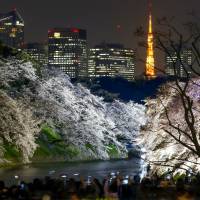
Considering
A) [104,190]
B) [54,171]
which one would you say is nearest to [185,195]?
[104,190]

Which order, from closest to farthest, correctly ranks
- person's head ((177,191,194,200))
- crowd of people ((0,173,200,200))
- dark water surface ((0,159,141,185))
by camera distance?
person's head ((177,191,194,200)), crowd of people ((0,173,200,200)), dark water surface ((0,159,141,185))

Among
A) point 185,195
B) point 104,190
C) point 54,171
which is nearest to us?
point 185,195

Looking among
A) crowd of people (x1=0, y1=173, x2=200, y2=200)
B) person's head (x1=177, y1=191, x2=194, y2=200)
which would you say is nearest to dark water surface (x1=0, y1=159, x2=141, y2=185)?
crowd of people (x1=0, y1=173, x2=200, y2=200)

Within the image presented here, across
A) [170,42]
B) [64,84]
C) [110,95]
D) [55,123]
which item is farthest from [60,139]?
[170,42]

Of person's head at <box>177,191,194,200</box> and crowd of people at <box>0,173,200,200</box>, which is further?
crowd of people at <box>0,173,200,200</box>

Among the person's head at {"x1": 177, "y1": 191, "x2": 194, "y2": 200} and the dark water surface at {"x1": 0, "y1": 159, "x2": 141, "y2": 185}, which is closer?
the person's head at {"x1": 177, "y1": 191, "x2": 194, "y2": 200}

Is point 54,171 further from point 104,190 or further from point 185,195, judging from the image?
point 185,195

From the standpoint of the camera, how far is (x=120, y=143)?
68.0 m

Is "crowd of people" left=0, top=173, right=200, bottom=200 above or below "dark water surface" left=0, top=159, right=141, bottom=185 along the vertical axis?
above

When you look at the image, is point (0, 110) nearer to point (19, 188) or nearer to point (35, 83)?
point (35, 83)

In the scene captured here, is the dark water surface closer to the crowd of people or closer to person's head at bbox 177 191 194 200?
the crowd of people

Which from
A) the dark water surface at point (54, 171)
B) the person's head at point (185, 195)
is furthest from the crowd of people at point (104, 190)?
the dark water surface at point (54, 171)

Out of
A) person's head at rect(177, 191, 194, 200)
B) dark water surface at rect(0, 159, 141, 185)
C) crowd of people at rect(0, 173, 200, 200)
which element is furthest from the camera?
dark water surface at rect(0, 159, 141, 185)

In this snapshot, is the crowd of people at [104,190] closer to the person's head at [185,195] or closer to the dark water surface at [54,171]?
the person's head at [185,195]
